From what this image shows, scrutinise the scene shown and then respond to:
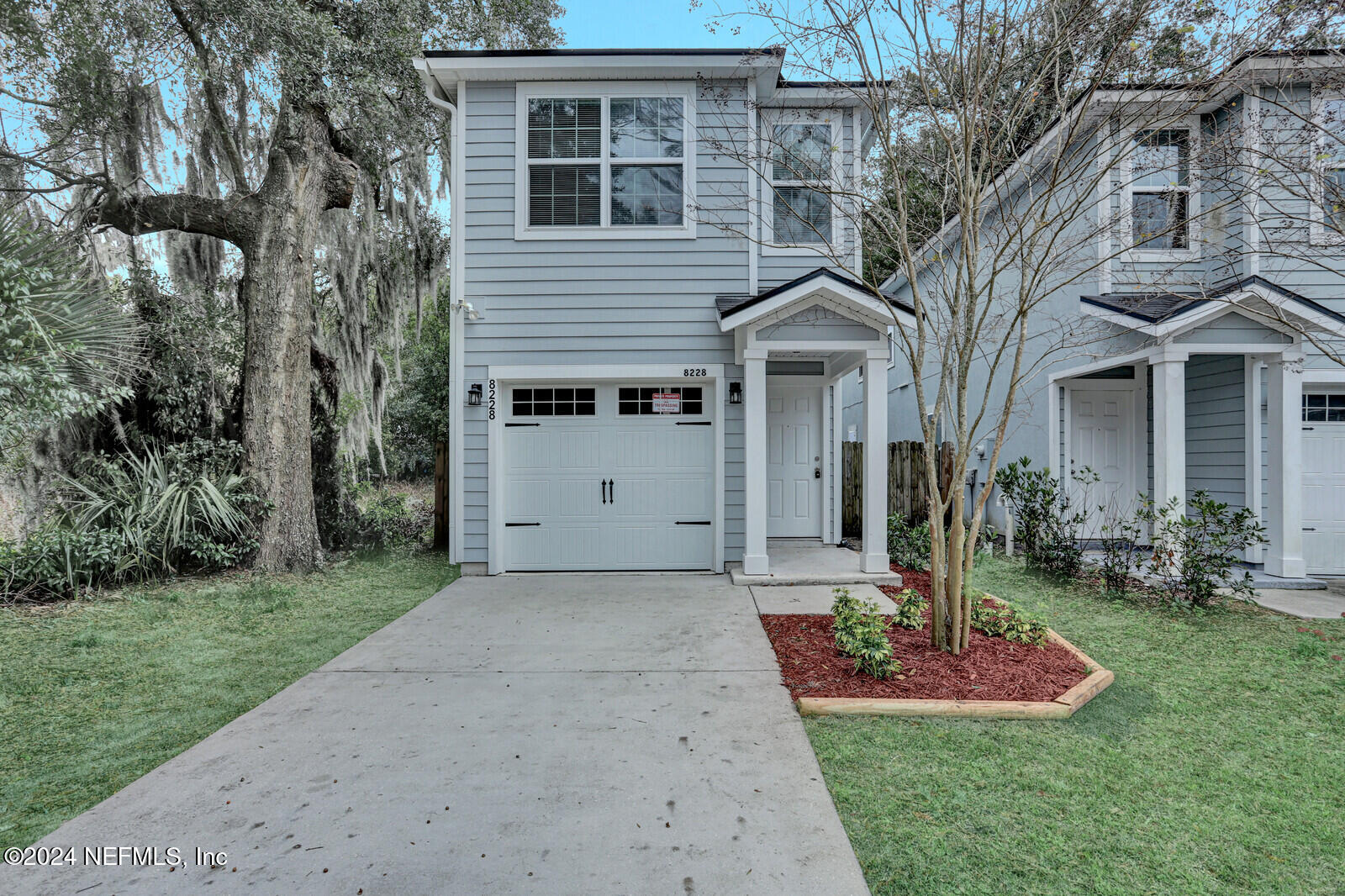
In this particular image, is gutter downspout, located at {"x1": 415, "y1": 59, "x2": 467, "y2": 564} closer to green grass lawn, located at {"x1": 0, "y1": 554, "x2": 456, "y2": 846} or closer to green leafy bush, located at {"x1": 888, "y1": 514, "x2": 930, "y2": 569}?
green grass lawn, located at {"x1": 0, "y1": 554, "x2": 456, "y2": 846}

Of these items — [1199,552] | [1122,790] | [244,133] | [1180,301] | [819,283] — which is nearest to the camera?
[1122,790]

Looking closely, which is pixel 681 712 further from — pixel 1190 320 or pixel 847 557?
pixel 1190 320

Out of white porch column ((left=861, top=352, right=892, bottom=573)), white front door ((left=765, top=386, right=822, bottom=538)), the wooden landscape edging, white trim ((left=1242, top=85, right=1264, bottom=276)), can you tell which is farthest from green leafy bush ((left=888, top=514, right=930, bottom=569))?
white trim ((left=1242, top=85, right=1264, bottom=276))

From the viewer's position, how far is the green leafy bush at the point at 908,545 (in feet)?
22.6

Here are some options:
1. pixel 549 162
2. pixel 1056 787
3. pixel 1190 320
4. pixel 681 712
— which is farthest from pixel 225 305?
pixel 1190 320

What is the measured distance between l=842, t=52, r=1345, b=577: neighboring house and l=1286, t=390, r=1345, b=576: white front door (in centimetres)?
1

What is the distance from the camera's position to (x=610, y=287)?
6.96 m

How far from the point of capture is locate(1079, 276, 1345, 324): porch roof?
598 centimetres

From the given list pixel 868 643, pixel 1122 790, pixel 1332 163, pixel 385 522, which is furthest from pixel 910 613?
pixel 385 522

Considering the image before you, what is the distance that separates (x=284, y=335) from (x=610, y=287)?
379 centimetres

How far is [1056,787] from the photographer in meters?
2.63

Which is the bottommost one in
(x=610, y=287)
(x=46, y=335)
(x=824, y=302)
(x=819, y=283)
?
(x=46, y=335)

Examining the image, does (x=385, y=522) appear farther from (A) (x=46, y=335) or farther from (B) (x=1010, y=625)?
(B) (x=1010, y=625)

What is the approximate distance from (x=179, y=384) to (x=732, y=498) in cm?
637
